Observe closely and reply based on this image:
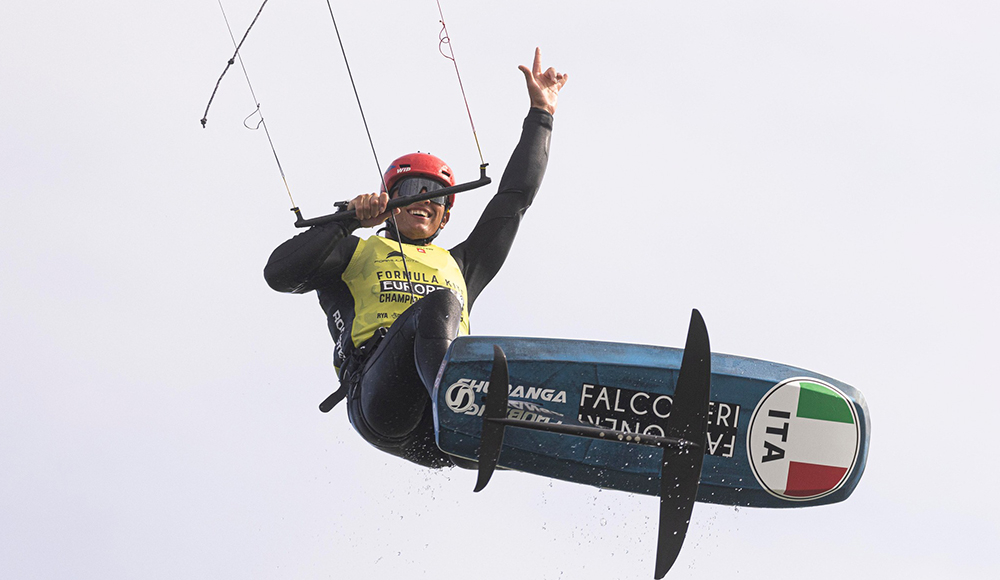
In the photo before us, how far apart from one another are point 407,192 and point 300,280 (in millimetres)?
782

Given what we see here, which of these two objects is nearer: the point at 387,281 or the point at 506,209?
the point at 387,281

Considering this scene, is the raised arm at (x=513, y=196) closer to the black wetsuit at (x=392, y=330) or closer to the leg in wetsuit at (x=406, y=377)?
the black wetsuit at (x=392, y=330)

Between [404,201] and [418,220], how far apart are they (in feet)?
2.57

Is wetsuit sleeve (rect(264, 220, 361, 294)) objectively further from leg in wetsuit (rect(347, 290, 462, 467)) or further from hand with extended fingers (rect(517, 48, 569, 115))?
hand with extended fingers (rect(517, 48, 569, 115))

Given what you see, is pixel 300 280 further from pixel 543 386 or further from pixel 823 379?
pixel 823 379

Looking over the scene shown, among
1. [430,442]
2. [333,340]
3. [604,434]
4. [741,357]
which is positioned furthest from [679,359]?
[333,340]

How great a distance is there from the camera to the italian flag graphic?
21.6 feet

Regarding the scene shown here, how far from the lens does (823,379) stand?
6.62 meters

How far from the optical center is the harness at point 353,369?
677 cm

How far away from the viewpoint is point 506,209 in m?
7.55

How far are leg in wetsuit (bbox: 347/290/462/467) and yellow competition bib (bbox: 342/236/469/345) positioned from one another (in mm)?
282

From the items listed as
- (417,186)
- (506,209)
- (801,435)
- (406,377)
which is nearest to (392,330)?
(406,377)

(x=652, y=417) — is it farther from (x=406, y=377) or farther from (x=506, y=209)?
(x=506, y=209)

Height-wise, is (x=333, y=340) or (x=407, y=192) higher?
(x=407, y=192)
